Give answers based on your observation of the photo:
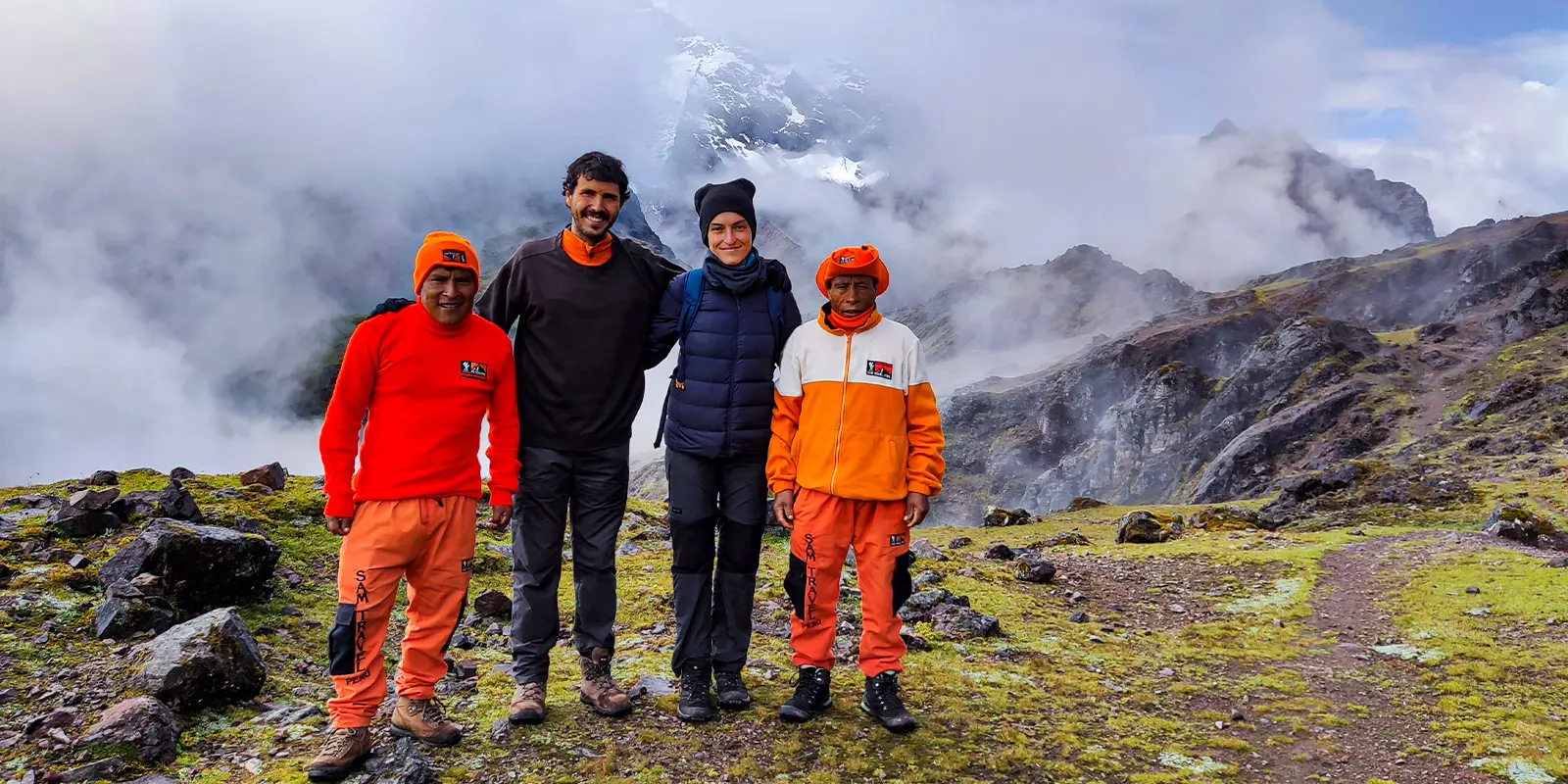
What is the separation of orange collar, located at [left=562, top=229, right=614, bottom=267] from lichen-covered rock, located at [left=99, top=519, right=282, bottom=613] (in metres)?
6.24

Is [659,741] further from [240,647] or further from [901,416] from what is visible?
[240,647]

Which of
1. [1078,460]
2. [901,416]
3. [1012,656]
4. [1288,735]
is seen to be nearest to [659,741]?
[901,416]

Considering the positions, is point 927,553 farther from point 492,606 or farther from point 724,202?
point 724,202

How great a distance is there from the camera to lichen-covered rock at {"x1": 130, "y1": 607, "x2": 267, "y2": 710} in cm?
705

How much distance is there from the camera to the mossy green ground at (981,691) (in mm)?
6734

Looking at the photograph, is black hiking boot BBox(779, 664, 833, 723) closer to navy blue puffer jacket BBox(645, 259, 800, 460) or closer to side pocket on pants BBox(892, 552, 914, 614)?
side pocket on pants BBox(892, 552, 914, 614)

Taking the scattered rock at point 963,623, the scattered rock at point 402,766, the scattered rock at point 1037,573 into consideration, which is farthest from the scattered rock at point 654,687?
the scattered rock at point 1037,573

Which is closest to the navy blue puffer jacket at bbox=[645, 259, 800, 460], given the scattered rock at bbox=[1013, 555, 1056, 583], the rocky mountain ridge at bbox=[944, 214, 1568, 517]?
the scattered rock at bbox=[1013, 555, 1056, 583]

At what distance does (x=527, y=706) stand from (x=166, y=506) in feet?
29.1

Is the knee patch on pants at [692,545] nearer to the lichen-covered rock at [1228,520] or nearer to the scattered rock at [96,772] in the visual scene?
the scattered rock at [96,772]

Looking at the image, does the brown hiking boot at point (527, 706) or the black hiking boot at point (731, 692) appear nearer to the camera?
the brown hiking boot at point (527, 706)

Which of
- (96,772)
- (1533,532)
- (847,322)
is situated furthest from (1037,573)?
(1533,532)

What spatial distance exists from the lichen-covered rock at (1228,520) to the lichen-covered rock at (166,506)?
33.2m

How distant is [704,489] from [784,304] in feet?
6.44
